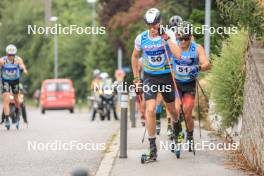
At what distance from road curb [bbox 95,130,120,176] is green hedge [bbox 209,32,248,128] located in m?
2.00

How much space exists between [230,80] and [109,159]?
3.09 metres

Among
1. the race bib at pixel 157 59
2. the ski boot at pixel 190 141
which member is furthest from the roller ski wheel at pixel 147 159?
the race bib at pixel 157 59

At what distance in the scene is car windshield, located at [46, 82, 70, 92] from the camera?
40.9 metres

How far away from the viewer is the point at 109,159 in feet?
39.3

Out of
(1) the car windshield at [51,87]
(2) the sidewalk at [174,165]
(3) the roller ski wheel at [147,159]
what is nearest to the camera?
(2) the sidewalk at [174,165]

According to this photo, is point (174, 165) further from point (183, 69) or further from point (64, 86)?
point (64, 86)

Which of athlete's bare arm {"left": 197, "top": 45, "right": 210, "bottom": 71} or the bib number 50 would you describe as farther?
the bib number 50

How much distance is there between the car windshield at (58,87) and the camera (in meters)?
40.9

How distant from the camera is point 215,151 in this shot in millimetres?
12758

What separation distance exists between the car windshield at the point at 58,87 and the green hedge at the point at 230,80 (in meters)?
26.6

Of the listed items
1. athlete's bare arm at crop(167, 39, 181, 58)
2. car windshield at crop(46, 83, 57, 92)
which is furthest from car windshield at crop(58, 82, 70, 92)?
athlete's bare arm at crop(167, 39, 181, 58)

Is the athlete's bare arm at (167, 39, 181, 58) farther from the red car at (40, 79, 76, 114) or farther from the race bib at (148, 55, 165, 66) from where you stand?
the red car at (40, 79, 76, 114)

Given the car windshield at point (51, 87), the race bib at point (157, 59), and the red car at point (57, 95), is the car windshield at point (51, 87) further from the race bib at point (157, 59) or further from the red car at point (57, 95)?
the race bib at point (157, 59)

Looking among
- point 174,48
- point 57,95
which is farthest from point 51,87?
point 174,48
